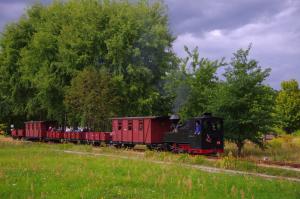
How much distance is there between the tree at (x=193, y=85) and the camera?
31.4 meters

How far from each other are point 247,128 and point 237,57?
4.45 m

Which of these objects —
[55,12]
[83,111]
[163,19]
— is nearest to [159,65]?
[163,19]

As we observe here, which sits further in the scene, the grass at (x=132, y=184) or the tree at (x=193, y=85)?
the tree at (x=193, y=85)

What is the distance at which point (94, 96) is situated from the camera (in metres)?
40.6

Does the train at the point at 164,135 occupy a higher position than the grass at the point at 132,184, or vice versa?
the train at the point at 164,135

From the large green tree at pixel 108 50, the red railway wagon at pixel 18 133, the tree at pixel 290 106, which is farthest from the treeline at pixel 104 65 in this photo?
the tree at pixel 290 106

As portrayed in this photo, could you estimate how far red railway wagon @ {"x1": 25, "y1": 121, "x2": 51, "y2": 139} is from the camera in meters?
51.5

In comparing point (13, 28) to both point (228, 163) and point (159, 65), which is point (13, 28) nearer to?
point (159, 65)

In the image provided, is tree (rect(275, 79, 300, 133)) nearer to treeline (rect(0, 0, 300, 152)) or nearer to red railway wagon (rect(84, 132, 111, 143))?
treeline (rect(0, 0, 300, 152))

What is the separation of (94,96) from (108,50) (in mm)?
5507

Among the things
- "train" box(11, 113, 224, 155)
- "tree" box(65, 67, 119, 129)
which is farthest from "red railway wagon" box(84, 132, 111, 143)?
"tree" box(65, 67, 119, 129)

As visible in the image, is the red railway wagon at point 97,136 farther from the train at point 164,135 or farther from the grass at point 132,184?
the grass at point 132,184

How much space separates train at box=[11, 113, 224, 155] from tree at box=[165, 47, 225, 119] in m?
1.20

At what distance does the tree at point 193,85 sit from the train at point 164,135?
1198mm
